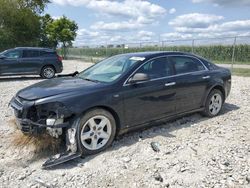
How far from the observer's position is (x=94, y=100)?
13.4ft

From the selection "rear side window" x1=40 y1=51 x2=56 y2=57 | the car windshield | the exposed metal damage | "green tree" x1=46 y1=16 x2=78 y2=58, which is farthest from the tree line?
the exposed metal damage

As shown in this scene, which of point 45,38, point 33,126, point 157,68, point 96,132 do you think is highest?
point 45,38

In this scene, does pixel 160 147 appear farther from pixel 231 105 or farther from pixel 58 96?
pixel 231 105

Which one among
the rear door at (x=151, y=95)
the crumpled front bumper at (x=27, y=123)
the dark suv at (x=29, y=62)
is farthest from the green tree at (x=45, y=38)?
the crumpled front bumper at (x=27, y=123)

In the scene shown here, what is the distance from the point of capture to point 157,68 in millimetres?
5059

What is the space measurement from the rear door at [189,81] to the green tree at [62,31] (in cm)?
3258

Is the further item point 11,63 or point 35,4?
point 35,4

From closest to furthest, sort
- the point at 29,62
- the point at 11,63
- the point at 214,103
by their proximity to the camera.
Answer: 1. the point at 214,103
2. the point at 11,63
3. the point at 29,62

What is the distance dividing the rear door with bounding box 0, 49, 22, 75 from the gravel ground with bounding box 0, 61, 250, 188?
343 inches

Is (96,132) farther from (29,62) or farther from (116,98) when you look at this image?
(29,62)

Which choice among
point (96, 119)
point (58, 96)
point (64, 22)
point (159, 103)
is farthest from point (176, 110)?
point (64, 22)

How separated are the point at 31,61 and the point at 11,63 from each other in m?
0.96

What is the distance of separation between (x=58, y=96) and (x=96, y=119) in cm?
70

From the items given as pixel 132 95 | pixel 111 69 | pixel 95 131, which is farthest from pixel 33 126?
pixel 111 69
